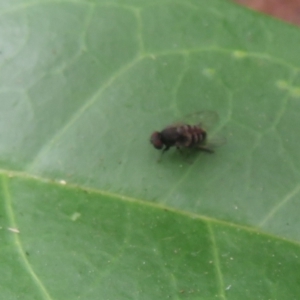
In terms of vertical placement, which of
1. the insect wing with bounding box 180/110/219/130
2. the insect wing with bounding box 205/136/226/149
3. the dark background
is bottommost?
the insect wing with bounding box 205/136/226/149

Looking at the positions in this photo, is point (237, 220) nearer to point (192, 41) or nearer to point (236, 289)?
point (236, 289)

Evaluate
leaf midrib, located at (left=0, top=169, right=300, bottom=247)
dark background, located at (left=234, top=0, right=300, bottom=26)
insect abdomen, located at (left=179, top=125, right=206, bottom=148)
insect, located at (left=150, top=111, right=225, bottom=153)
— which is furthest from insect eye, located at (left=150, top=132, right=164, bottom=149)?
dark background, located at (left=234, top=0, right=300, bottom=26)

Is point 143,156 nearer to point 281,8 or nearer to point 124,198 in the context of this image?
point 124,198

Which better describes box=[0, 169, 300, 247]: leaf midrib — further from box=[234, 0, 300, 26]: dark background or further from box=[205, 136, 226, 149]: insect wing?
box=[234, 0, 300, 26]: dark background

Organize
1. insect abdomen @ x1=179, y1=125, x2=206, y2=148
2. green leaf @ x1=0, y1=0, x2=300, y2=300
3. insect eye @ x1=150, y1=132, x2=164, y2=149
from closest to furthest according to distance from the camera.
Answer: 1. green leaf @ x1=0, y1=0, x2=300, y2=300
2. insect eye @ x1=150, y1=132, x2=164, y2=149
3. insect abdomen @ x1=179, y1=125, x2=206, y2=148

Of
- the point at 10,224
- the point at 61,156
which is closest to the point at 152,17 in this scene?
the point at 61,156

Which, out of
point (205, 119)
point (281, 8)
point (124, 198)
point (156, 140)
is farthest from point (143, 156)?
point (281, 8)
